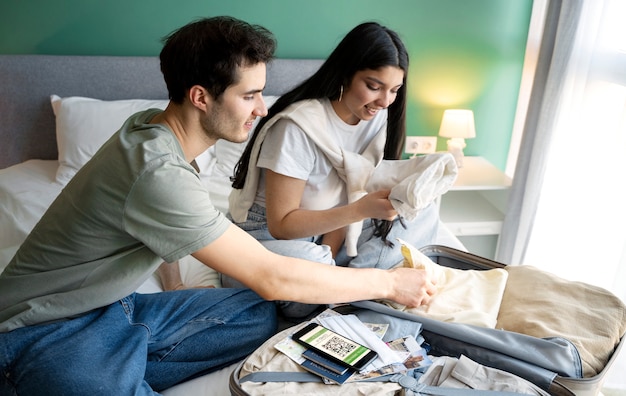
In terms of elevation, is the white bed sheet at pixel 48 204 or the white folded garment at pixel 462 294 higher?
the white folded garment at pixel 462 294

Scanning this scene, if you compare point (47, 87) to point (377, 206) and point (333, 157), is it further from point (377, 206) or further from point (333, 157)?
point (377, 206)

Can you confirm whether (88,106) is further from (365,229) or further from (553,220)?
(553,220)

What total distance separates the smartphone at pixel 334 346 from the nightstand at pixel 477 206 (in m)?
1.42

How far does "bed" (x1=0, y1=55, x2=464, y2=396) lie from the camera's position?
7.56 feet

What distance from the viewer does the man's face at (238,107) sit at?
119 cm

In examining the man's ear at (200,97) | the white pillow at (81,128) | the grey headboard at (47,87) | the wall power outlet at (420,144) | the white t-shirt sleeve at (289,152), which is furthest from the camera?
the wall power outlet at (420,144)

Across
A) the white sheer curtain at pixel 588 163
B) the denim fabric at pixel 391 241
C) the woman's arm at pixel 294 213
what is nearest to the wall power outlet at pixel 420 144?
the white sheer curtain at pixel 588 163

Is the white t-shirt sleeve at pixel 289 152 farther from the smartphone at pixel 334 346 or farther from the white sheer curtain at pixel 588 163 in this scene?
the white sheer curtain at pixel 588 163

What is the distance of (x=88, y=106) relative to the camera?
7.71 feet

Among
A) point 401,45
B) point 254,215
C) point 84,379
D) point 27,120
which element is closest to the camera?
point 84,379

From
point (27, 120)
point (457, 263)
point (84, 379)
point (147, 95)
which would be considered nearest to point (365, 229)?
point (457, 263)

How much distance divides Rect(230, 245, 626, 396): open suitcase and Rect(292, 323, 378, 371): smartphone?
49mm

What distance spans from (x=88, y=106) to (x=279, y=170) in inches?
48.4

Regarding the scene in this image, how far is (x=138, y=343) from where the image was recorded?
1.20 metres
